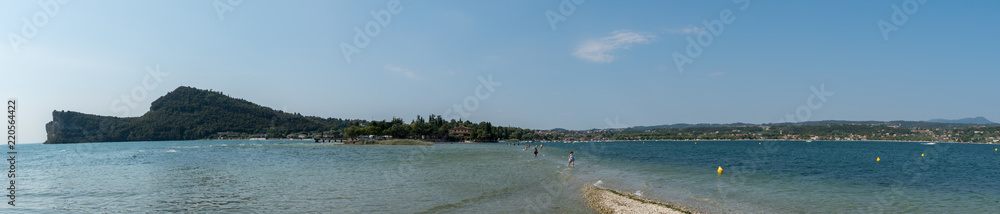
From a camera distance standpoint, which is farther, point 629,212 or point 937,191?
point 937,191

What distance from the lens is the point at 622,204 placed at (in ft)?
60.3

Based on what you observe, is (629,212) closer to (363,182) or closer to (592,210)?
(592,210)

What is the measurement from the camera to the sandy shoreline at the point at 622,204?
1697 cm

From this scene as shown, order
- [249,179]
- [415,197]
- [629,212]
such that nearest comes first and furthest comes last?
[629,212] → [415,197] → [249,179]

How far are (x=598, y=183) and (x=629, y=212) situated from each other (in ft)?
33.9

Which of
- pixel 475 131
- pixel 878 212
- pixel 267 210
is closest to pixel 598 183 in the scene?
pixel 878 212

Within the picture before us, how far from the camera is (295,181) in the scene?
28.1 metres

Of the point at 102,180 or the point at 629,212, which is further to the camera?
the point at 102,180

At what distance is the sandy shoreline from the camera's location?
1697 centimetres

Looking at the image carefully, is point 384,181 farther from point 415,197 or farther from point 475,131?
point 475,131

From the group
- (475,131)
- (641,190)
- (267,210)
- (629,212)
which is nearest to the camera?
(629,212)

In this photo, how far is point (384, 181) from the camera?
2770cm

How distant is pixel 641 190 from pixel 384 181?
14948mm

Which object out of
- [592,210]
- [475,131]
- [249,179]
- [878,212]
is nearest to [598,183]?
[592,210]
